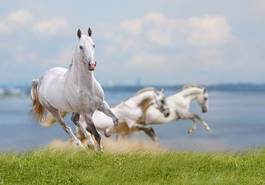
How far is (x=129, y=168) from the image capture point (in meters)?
8.14

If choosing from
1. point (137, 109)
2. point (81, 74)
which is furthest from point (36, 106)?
point (137, 109)

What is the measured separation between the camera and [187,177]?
7891mm

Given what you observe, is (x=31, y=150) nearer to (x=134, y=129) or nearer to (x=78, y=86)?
(x=78, y=86)

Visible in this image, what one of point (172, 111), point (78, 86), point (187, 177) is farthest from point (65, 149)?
point (172, 111)

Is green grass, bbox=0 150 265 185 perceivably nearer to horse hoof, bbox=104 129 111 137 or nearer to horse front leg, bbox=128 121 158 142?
horse hoof, bbox=104 129 111 137

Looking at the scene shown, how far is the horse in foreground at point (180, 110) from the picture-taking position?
14617 millimetres

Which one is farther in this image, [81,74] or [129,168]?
[81,74]

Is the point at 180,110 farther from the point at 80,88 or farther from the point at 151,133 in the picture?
the point at 80,88

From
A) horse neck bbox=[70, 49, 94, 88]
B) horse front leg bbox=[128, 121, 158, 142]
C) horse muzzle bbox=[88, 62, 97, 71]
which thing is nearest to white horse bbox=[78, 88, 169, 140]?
horse front leg bbox=[128, 121, 158, 142]

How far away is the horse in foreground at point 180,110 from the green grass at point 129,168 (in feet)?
18.3

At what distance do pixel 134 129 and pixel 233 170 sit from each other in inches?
242

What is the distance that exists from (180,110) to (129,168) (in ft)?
24.9

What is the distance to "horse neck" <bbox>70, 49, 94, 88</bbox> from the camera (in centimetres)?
830

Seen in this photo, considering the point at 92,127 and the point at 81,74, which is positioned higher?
the point at 81,74
